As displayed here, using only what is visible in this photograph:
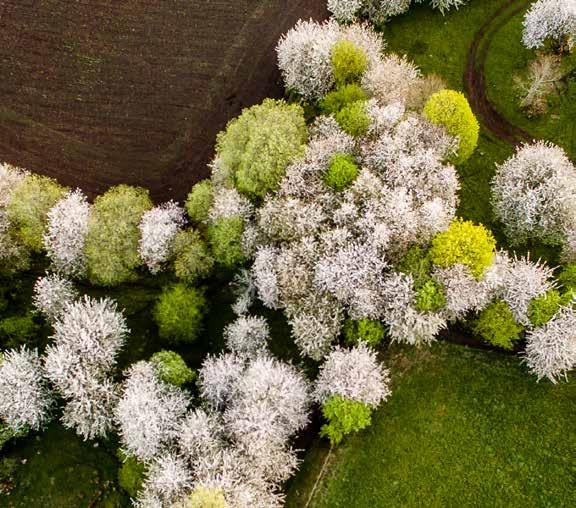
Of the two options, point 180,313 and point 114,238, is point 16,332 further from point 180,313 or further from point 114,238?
point 180,313

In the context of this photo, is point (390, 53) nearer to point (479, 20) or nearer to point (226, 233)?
point (479, 20)

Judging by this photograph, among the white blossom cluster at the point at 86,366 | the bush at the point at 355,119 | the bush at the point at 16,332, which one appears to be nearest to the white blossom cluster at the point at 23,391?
the white blossom cluster at the point at 86,366

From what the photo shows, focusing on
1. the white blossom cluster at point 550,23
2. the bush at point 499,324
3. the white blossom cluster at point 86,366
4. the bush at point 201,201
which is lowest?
the white blossom cluster at point 86,366

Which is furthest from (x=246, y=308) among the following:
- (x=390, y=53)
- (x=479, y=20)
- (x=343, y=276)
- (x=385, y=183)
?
(x=479, y=20)

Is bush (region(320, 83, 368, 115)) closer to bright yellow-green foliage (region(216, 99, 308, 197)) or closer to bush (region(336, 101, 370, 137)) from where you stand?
bush (region(336, 101, 370, 137))

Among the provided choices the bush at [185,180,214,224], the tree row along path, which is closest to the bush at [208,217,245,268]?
the bush at [185,180,214,224]

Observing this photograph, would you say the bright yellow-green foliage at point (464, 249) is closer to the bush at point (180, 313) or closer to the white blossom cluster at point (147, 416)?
the bush at point (180, 313)
